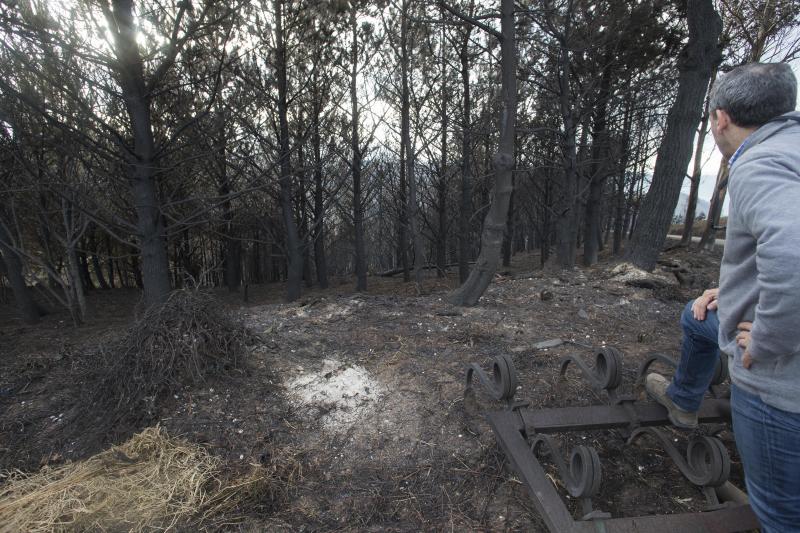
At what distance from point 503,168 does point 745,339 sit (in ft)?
11.9

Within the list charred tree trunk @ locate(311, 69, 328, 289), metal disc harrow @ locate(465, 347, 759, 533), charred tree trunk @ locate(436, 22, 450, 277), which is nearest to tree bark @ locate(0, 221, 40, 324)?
charred tree trunk @ locate(311, 69, 328, 289)

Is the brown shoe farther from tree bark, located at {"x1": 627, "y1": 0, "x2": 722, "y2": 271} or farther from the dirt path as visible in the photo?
tree bark, located at {"x1": 627, "y1": 0, "x2": 722, "y2": 271}

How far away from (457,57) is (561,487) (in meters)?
12.2

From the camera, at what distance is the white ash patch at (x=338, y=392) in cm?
285

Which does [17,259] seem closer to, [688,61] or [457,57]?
[457,57]

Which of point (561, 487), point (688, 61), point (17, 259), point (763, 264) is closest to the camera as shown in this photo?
point (763, 264)

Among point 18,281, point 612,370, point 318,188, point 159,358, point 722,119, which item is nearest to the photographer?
point 722,119

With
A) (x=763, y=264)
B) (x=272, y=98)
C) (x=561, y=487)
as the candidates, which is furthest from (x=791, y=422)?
(x=272, y=98)

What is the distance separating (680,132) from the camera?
645 centimetres

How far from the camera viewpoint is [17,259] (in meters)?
10.2

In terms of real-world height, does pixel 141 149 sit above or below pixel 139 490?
above

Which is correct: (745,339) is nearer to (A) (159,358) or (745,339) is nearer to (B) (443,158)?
(A) (159,358)

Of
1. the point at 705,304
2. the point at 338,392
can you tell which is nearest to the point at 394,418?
the point at 338,392

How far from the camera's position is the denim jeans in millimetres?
2022
